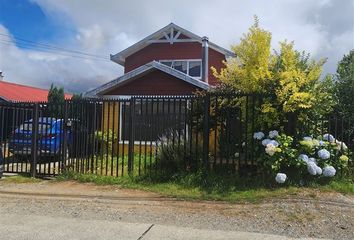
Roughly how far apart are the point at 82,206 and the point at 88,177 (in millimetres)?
2580

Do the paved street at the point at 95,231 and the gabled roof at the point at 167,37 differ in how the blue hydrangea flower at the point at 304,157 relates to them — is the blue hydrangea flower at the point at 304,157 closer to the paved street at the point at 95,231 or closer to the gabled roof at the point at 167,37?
the paved street at the point at 95,231

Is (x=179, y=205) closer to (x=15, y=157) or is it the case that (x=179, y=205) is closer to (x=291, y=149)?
(x=291, y=149)

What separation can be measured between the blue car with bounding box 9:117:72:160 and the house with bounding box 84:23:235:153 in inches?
45.6

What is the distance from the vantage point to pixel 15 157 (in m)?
12.8

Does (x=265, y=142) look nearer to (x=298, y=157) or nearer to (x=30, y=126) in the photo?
(x=298, y=157)

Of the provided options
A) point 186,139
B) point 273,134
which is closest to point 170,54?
point 186,139

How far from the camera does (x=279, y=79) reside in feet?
32.3

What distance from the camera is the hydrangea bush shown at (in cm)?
910

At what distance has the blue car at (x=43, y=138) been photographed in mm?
11430

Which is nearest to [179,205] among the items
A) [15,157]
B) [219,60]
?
[15,157]

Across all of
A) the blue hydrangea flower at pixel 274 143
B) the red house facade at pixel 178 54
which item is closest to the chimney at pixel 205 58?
the red house facade at pixel 178 54

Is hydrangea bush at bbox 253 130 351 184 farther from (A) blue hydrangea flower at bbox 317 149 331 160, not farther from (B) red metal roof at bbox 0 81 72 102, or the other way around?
(B) red metal roof at bbox 0 81 72 102

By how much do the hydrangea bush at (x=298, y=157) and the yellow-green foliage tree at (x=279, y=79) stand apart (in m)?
0.53

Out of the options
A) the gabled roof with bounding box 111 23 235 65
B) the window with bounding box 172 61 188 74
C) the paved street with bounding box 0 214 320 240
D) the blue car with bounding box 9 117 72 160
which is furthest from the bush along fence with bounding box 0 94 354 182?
the gabled roof with bounding box 111 23 235 65
